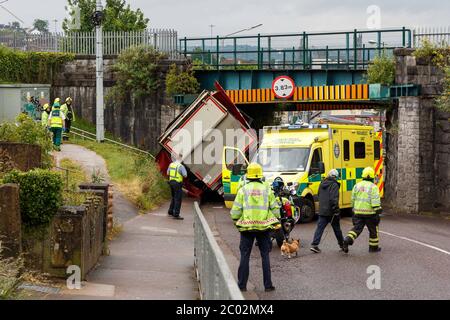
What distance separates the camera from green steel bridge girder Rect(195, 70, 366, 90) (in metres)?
33.2

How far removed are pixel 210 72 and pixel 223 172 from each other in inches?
338

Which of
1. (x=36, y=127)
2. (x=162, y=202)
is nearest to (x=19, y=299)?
(x=36, y=127)

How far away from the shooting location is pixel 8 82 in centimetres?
3772

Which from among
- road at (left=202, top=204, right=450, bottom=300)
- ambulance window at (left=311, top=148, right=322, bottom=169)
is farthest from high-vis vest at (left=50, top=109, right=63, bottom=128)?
ambulance window at (left=311, top=148, right=322, bottom=169)

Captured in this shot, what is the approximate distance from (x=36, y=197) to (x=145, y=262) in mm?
3463

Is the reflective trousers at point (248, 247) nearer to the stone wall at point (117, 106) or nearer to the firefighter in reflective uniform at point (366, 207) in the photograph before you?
the firefighter in reflective uniform at point (366, 207)

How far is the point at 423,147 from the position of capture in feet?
100

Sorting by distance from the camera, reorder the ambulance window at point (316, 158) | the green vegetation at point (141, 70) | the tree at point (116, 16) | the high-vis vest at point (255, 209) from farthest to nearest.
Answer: the tree at point (116, 16), the green vegetation at point (141, 70), the ambulance window at point (316, 158), the high-vis vest at point (255, 209)

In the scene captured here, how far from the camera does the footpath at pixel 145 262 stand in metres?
13.2

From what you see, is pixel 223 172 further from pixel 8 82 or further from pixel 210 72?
pixel 8 82

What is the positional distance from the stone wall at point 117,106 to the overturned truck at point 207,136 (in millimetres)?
6709

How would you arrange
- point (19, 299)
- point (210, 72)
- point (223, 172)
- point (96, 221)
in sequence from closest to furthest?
point (19, 299) → point (96, 221) → point (223, 172) → point (210, 72)

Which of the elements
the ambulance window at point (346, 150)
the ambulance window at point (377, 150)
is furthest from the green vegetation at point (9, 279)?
the ambulance window at point (377, 150)

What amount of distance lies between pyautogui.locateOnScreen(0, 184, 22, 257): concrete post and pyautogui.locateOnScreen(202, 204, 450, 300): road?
11.0ft
